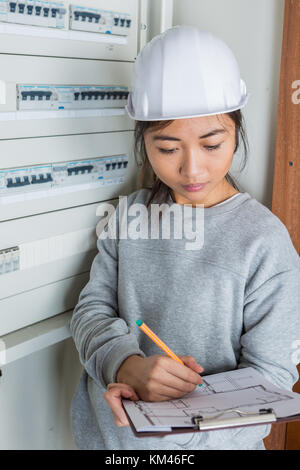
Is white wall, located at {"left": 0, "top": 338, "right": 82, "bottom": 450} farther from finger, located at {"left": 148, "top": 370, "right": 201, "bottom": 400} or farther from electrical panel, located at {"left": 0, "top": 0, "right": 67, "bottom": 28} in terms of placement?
electrical panel, located at {"left": 0, "top": 0, "right": 67, "bottom": 28}

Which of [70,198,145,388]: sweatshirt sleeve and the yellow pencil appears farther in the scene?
[70,198,145,388]: sweatshirt sleeve

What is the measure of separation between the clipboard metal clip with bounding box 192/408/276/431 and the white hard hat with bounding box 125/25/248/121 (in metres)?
0.46

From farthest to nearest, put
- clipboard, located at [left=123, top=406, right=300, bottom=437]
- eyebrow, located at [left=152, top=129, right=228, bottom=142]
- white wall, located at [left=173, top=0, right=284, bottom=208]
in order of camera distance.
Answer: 1. white wall, located at [left=173, top=0, right=284, bottom=208]
2. eyebrow, located at [left=152, top=129, right=228, bottom=142]
3. clipboard, located at [left=123, top=406, right=300, bottom=437]

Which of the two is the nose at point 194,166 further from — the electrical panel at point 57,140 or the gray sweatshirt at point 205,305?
the electrical panel at point 57,140

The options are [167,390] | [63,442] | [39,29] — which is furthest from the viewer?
[63,442]

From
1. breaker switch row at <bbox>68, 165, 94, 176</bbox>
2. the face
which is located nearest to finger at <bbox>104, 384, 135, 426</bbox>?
the face

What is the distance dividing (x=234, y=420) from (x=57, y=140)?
2.05 feet

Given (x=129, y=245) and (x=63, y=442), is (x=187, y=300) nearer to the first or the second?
(x=129, y=245)

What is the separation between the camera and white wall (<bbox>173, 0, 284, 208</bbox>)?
3.60ft

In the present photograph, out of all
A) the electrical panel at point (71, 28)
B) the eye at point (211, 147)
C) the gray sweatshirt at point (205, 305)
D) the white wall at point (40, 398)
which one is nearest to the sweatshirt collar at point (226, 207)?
the gray sweatshirt at point (205, 305)

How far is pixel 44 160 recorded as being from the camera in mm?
1057

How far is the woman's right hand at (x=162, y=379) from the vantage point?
84 cm

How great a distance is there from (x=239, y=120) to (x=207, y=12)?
0.34 m

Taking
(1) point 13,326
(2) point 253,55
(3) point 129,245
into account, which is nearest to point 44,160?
(3) point 129,245
